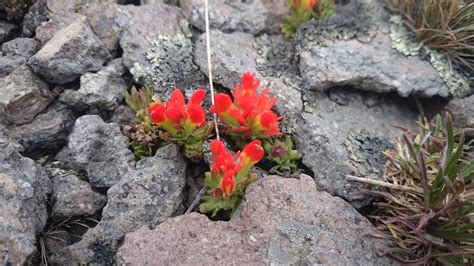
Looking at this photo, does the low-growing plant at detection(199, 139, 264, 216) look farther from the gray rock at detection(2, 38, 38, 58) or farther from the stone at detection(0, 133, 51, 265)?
the gray rock at detection(2, 38, 38, 58)

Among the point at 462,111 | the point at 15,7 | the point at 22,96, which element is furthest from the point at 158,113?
the point at 462,111

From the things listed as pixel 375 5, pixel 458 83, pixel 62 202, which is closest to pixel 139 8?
pixel 62 202

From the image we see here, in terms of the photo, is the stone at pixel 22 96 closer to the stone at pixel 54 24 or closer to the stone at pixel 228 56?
the stone at pixel 54 24

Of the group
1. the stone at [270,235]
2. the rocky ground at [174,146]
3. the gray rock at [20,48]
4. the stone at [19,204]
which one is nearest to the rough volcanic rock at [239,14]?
the rocky ground at [174,146]

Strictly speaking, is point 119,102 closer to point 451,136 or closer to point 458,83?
point 451,136

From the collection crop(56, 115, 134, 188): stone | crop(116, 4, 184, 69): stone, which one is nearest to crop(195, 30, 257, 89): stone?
crop(116, 4, 184, 69): stone

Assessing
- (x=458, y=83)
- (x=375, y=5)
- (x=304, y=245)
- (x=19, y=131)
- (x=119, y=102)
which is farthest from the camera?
(x=375, y=5)
